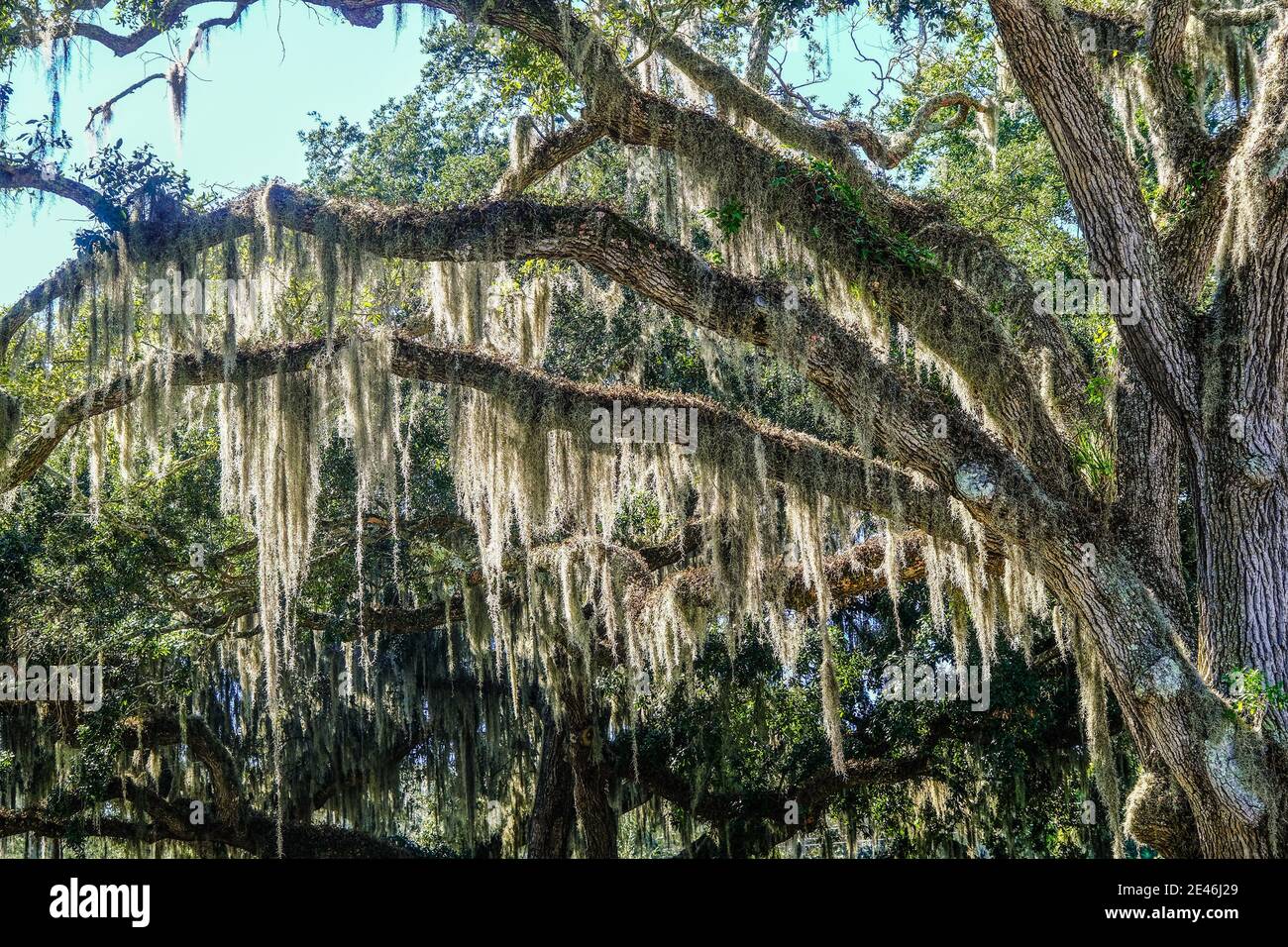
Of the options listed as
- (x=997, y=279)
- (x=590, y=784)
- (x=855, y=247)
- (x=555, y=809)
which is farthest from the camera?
(x=555, y=809)

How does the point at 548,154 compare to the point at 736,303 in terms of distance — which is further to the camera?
the point at 548,154

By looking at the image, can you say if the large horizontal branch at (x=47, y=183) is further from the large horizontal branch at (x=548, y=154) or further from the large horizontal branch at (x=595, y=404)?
the large horizontal branch at (x=548, y=154)

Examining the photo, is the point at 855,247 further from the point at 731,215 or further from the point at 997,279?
the point at 997,279

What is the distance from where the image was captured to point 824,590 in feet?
24.3

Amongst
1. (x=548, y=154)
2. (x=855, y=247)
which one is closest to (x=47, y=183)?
(x=548, y=154)

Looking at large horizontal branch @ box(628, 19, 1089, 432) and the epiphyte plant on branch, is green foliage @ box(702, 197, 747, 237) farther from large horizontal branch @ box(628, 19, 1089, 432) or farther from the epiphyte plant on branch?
large horizontal branch @ box(628, 19, 1089, 432)

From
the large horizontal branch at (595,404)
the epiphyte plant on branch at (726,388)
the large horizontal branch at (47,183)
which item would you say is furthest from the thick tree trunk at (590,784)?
the large horizontal branch at (47,183)

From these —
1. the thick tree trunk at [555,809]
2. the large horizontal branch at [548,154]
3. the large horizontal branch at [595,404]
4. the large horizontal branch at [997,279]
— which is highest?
the large horizontal branch at [548,154]

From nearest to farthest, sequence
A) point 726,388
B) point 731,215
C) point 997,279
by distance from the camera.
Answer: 1. point 731,215
2. point 997,279
3. point 726,388

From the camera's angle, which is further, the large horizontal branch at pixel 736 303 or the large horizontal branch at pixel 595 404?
the large horizontal branch at pixel 595 404

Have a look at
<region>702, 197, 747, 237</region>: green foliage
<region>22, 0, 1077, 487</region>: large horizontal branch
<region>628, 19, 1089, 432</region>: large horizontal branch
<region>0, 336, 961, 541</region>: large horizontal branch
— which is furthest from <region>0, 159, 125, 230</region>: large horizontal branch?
<region>628, 19, 1089, 432</region>: large horizontal branch

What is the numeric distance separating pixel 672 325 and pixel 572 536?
245cm

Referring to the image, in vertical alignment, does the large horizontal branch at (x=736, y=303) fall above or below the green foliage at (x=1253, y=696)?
above
